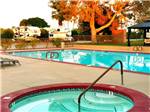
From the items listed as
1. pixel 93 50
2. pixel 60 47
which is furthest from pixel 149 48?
pixel 60 47

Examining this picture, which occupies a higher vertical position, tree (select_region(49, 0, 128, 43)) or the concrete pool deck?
tree (select_region(49, 0, 128, 43))

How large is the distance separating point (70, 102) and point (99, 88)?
3.11 ft

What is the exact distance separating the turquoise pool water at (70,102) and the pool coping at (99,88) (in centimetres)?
11

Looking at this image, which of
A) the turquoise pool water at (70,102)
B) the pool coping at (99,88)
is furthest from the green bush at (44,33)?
the turquoise pool water at (70,102)

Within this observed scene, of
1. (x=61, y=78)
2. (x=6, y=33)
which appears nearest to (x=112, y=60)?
(x=61, y=78)

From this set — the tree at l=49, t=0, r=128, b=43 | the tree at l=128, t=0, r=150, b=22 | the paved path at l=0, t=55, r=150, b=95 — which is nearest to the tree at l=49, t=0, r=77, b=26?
the tree at l=49, t=0, r=128, b=43

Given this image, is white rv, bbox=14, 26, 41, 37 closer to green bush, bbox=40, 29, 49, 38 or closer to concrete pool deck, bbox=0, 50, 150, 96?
green bush, bbox=40, 29, 49, 38

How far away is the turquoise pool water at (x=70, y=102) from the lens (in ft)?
22.2

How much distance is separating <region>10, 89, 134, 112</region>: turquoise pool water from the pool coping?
11 cm

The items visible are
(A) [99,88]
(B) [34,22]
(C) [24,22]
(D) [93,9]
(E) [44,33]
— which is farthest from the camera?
(B) [34,22]

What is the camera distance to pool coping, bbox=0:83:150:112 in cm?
568

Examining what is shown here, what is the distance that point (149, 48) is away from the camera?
21531 mm

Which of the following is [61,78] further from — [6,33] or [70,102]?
[6,33]

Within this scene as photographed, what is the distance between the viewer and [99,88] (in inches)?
309
